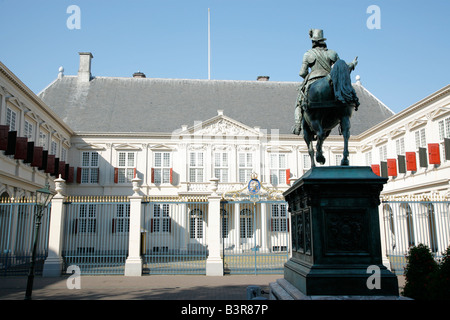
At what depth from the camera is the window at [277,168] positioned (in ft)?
92.5

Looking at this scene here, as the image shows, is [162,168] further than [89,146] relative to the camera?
Yes

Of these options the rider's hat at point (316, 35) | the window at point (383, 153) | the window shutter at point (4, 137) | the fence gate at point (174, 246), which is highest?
the window at point (383, 153)

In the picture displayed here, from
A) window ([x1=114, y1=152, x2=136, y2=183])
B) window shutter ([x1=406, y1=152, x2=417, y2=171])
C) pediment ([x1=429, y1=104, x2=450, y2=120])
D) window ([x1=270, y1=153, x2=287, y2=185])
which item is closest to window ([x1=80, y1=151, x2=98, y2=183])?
window ([x1=114, y1=152, x2=136, y2=183])

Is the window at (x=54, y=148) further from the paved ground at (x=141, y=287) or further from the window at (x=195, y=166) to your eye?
the paved ground at (x=141, y=287)

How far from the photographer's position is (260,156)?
2814 centimetres

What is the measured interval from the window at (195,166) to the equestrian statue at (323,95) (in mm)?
22220

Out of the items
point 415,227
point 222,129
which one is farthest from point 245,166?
point 415,227

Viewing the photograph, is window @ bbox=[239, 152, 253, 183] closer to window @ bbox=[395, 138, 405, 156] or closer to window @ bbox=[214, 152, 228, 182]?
window @ bbox=[214, 152, 228, 182]

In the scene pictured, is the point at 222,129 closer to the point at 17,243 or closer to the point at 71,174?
the point at 71,174

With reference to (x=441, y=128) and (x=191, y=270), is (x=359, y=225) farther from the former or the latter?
(x=441, y=128)

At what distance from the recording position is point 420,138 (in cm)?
2156

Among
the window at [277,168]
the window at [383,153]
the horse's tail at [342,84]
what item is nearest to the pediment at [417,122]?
the window at [383,153]

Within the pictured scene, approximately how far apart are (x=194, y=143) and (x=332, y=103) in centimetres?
2328

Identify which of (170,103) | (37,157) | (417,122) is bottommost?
(37,157)
